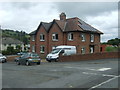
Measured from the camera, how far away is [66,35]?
4144cm

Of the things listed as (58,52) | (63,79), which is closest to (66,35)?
(58,52)

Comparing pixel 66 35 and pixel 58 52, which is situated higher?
pixel 66 35

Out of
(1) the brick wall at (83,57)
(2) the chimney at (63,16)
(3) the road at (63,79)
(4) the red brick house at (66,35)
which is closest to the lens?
(3) the road at (63,79)

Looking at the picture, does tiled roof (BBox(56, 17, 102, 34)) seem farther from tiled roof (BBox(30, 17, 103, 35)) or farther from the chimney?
the chimney

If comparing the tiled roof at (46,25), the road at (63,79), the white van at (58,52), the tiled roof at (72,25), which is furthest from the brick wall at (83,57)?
the tiled roof at (46,25)

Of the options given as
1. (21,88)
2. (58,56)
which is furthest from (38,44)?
(21,88)

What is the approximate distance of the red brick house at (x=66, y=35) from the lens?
133ft

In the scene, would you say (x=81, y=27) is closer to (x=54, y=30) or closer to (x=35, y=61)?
(x=54, y=30)

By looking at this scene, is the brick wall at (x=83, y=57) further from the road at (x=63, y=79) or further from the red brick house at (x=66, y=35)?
the road at (x=63, y=79)

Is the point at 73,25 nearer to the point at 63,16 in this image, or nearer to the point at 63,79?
the point at 63,16

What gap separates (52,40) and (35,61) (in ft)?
63.2

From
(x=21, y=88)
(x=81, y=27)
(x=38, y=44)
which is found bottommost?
(x=21, y=88)

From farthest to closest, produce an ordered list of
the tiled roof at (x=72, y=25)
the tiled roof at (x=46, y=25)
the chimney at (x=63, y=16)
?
the chimney at (x=63, y=16) → the tiled roof at (x=46, y=25) → the tiled roof at (x=72, y=25)

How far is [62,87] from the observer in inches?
391
